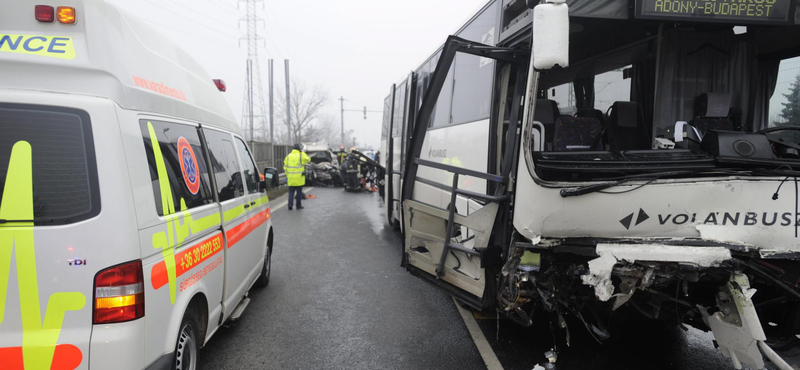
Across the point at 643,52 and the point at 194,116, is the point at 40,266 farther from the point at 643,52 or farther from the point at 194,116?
the point at 643,52

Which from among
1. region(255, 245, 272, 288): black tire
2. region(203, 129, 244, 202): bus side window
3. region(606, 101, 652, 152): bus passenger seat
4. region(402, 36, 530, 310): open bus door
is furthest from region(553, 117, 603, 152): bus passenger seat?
region(255, 245, 272, 288): black tire

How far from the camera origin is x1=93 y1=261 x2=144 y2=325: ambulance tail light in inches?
89.3

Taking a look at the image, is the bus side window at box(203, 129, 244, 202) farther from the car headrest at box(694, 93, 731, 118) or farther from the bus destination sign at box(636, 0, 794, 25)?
the car headrest at box(694, 93, 731, 118)

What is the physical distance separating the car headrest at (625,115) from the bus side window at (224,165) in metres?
4.01

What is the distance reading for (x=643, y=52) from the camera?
16.2ft

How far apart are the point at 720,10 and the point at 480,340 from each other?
3261 millimetres

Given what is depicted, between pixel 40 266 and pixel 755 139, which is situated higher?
pixel 755 139

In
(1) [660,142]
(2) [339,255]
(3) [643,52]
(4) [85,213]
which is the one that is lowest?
(2) [339,255]

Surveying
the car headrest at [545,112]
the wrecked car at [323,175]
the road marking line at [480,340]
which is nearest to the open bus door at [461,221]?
the road marking line at [480,340]

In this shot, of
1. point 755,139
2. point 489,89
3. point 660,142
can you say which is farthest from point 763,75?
point 489,89

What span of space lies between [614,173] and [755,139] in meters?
1.10

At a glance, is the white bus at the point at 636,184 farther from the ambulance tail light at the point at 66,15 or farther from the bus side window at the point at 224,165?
the ambulance tail light at the point at 66,15

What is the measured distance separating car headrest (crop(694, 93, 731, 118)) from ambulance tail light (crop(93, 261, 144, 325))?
4973 mm

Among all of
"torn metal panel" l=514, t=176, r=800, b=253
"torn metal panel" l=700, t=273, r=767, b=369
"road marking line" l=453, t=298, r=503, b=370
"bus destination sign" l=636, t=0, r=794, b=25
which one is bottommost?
"road marking line" l=453, t=298, r=503, b=370
